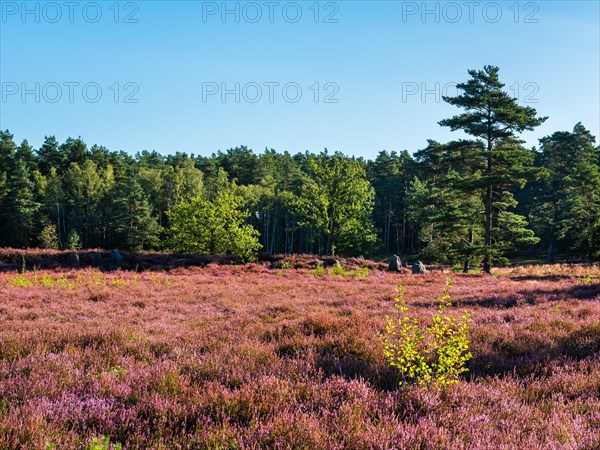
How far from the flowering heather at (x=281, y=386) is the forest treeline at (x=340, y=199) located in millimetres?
19467

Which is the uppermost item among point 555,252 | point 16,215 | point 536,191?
point 536,191

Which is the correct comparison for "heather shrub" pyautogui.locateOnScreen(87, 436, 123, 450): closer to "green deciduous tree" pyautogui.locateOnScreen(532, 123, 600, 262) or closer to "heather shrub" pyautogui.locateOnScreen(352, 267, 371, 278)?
"heather shrub" pyautogui.locateOnScreen(352, 267, 371, 278)

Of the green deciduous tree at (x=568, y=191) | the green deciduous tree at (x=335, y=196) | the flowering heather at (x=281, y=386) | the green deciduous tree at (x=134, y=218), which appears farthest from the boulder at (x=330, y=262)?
the green deciduous tree at (x=134, y=218)

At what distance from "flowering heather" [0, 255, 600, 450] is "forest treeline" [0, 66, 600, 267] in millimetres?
19467

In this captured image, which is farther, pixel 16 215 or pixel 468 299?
pixel 16 215

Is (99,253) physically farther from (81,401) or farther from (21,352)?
(81,401)

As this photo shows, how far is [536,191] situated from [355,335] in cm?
8044

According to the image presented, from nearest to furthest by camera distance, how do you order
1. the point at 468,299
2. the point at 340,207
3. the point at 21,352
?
1. the point at 21,352
2. the point at 468,299
3. the point at 340,207

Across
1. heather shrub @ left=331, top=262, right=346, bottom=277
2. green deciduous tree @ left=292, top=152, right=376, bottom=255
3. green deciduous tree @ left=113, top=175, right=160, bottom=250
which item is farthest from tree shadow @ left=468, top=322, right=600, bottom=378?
green deciduous tree @ left=113, top=175, right=160, bottom=250

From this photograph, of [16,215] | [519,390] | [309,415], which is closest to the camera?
[309,415]

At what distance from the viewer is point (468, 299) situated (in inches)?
493

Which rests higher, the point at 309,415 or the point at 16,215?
the point at 16,215

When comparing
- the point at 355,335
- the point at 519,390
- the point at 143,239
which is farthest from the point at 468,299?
the point at 143,239

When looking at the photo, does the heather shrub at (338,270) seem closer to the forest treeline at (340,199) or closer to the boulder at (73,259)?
the forest treeline at (340,199)
